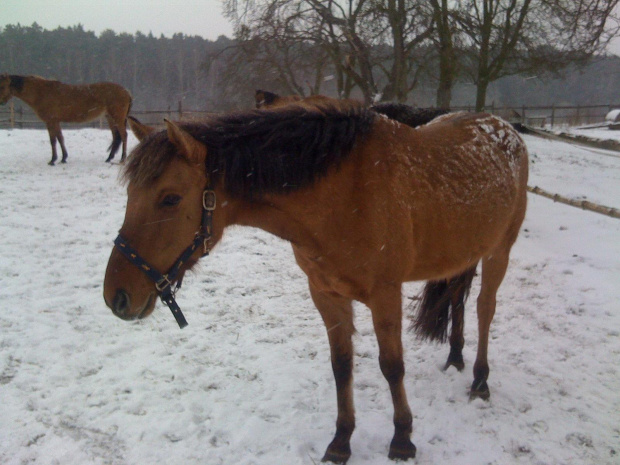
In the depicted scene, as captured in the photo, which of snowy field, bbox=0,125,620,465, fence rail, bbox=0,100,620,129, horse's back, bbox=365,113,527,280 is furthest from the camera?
fence rail, bbox=0,100,620,129

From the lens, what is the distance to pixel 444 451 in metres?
2.48

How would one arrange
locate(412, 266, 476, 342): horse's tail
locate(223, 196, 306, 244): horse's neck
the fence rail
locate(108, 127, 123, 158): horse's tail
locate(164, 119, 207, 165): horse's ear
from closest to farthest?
locate(164, 119, 207, 165): horse's ear, locate(223, 196, 306, 244): horse's neck, locate(412, 266, 476, 342): horse's tail, locate(108, 127, 123, 158): horse's tail, the fence rail

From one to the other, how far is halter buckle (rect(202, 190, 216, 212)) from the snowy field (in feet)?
4.85

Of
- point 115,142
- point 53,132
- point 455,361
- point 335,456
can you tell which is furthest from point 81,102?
point 335,456

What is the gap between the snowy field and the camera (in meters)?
2.48

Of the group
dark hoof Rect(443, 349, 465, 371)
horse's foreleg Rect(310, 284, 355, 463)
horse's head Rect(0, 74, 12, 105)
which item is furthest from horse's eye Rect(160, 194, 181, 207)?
horse's head Rect(0, 74, 12, 105)

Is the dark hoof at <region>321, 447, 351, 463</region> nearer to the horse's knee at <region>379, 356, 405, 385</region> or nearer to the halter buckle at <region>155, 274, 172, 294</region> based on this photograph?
the horse's knee at <region>379, 356, 405, 385</region>

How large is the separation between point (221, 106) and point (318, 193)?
2110cm

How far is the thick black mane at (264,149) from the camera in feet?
5.78

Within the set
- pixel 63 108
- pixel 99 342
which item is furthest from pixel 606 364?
pixel 63 108

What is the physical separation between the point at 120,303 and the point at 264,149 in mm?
896

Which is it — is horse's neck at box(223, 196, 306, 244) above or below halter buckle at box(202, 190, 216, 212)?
below

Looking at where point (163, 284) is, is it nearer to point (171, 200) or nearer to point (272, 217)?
point (171, 200)

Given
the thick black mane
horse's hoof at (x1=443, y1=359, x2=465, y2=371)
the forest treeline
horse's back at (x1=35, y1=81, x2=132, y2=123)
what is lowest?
horse's hoof at (x1=443, y1=359, x2=465, y2=371)
